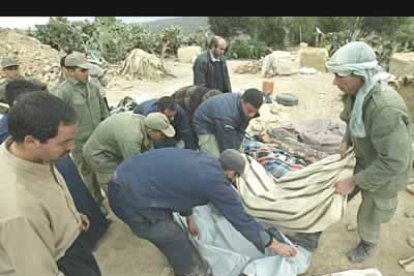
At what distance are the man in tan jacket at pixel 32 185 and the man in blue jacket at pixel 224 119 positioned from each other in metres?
1.74

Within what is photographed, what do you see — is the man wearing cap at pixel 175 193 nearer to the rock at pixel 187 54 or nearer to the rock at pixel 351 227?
the rock at pixel 351 227

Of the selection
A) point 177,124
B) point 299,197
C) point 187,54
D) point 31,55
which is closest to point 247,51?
point 187,54

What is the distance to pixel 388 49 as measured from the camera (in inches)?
381

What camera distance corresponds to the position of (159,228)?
258 centimetres

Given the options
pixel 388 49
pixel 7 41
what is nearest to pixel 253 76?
pixel 388 49

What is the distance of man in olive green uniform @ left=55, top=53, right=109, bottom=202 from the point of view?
129 inches

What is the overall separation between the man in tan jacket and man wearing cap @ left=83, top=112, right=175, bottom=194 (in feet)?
4.09

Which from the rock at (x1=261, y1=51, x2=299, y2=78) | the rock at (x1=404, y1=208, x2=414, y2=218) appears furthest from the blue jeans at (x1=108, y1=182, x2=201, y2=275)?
the rock at (x1=261, y1=51, x2=299, y2=78)

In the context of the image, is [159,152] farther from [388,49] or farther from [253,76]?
[388,49]

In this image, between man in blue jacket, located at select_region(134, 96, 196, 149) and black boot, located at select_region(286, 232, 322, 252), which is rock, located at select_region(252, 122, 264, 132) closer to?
man in blue jacket, located at select_region(134, 96, 196, 149)

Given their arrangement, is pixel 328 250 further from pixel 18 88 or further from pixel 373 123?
pixel 18 88

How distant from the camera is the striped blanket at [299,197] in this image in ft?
8.70

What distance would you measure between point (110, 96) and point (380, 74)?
6167 mm

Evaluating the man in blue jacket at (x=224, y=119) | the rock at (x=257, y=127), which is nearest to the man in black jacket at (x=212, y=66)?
the rock at (x=257, y=127)
